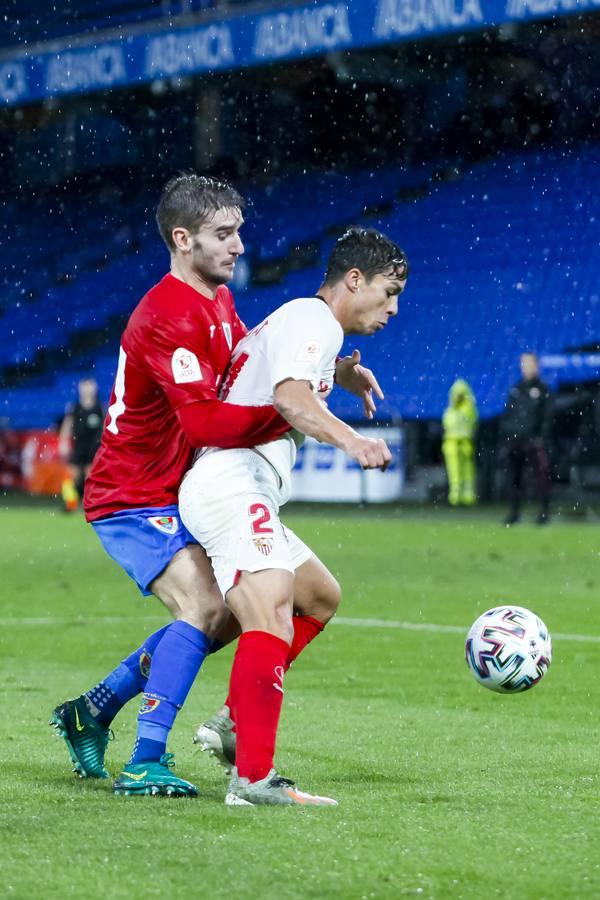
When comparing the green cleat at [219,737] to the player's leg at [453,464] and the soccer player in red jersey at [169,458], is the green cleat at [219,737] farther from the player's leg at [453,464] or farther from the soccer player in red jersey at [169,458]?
the player's leg at [453,464]

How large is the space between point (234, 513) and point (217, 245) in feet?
2.73

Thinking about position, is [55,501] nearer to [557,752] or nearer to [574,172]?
[574,172]

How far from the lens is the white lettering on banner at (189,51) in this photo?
2383cm

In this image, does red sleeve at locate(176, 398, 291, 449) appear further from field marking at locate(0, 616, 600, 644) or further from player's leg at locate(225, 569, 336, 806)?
field marking at locate(0, 616, 600, 644)

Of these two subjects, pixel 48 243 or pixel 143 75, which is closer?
pixel 143 75

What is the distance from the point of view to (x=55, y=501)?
24.6 meters

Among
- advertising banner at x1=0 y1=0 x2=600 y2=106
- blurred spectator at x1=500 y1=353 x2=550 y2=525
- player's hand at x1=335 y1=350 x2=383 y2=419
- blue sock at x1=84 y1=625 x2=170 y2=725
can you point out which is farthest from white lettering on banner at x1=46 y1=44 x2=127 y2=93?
blue sock at x1=84 y1=625 x2=170 y2=725

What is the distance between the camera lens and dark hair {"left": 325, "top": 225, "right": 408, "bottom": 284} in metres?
4.72

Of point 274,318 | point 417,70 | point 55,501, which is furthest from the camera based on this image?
point 417,70

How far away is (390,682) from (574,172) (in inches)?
780

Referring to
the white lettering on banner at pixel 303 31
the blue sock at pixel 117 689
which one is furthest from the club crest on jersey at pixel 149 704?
the white lettering on banner at pixel 303 31

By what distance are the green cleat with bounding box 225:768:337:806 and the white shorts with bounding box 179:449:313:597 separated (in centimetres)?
55

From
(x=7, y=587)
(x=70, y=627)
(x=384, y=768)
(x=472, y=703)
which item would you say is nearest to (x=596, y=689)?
(x=472, y=703)

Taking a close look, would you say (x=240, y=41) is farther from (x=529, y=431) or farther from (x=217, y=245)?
(x=217, y=245)
